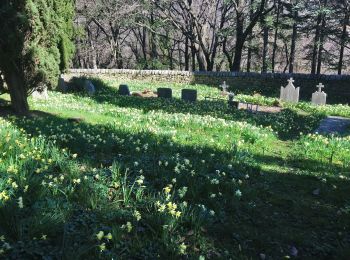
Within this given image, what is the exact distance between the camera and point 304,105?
20.9 meters

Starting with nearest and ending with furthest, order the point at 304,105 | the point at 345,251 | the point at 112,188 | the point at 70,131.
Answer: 1. the point at 345,251
2. the point at 112,188
3. the point at 70,131
4. the point at 304,105

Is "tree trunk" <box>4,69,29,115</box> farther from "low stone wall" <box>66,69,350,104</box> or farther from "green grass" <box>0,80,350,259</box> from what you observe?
"low stone wall" <box>66,69,350,104</box>

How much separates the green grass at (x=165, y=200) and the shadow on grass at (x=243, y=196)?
0.7 inches

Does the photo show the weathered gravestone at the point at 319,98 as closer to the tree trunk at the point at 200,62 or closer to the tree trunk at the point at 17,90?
the tree trunk at the point at 200,62

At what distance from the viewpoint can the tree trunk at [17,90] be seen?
10.2 metres

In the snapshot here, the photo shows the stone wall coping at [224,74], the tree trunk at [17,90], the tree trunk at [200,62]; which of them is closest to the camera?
the tree trunk at [17,90]

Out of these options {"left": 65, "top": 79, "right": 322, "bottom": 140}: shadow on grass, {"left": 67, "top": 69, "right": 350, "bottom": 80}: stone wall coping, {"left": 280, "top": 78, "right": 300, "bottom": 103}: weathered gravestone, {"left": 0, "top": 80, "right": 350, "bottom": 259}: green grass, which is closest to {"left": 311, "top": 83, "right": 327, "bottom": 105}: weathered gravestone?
{"left": 280, "top": 78, "right": 300, "bottom": 103}: weathered gravestone

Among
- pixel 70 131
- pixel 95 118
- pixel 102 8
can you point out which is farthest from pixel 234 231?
pixel 102 8

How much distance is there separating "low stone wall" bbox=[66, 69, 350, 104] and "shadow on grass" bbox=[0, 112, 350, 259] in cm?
2201

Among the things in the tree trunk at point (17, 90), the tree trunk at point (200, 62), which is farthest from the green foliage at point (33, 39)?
the tree trunk at point (200, 62)

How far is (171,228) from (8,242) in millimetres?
1590

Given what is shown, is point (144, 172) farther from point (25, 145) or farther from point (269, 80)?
point (269, 80)

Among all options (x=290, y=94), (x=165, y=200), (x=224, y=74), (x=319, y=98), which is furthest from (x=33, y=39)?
(x=224, y=74)

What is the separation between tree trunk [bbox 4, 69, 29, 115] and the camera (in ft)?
33.4
